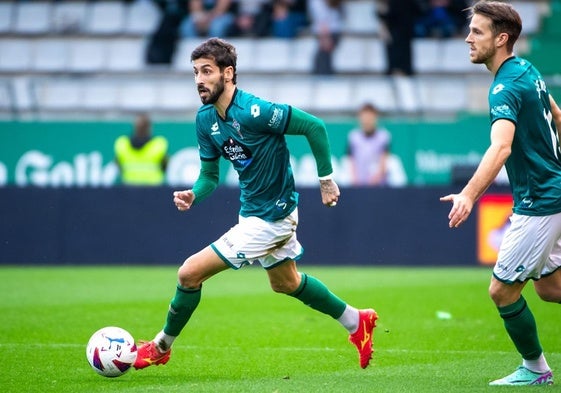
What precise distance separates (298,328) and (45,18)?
1431 centimetres

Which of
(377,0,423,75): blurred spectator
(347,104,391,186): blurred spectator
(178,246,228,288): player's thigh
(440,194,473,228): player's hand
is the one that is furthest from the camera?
(377,0,423,75): blurred spectator

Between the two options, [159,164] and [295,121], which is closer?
[295,121]

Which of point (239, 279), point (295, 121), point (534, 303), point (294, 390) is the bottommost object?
point (239, 279)

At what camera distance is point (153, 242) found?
1639 centimetres

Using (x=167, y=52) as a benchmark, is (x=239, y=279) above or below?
below

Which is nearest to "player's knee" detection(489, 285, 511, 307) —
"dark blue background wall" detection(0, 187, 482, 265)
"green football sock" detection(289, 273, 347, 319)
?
"green football sock" detection(289, 273, 347, 319)

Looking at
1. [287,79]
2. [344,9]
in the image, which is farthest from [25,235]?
[344,9]

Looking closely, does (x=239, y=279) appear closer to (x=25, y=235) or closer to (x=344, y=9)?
(x=25, y=235)

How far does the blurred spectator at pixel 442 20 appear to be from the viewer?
20.9 m

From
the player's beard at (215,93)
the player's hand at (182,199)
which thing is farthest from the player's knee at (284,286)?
the player's beard at (215,93)

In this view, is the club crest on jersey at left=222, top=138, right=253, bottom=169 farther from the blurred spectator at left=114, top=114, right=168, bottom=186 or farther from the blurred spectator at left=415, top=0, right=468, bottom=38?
the blurred spectator at left=415, top=0, right=468, bottom=38

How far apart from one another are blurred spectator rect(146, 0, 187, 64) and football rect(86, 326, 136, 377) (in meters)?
14.1

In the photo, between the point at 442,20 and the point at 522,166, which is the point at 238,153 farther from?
the point at 442,20

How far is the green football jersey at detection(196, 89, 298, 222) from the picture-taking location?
7.53m
